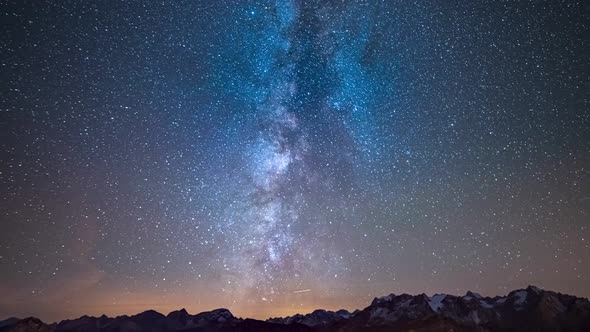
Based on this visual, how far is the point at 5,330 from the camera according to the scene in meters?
186

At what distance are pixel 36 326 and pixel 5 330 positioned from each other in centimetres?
1246

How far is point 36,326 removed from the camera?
194 meters
